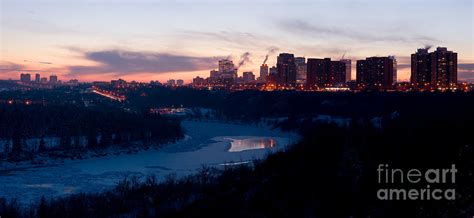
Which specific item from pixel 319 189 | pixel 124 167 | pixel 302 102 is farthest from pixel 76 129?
pixel 319 189

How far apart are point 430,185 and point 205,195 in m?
8.52

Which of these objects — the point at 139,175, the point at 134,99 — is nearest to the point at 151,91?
the point at 134,99

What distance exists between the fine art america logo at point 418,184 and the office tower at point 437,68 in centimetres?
6469

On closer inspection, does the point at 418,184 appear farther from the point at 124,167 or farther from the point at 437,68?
the point at 437,68

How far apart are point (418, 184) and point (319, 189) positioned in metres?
3.27

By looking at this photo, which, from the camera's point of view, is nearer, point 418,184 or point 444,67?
point 418,184

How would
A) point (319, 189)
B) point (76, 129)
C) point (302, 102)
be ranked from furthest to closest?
point (302, 102), point (76, 129), point (319, 189)

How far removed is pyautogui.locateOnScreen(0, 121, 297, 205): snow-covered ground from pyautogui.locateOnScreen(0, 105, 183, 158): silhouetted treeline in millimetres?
3452

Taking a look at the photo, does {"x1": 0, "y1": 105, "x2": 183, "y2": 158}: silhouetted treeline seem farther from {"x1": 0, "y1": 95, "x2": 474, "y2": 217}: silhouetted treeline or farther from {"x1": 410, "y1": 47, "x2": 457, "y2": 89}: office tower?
{"x1": 410, "y1": 47, "x2": 457, "y2": 89}: office tower

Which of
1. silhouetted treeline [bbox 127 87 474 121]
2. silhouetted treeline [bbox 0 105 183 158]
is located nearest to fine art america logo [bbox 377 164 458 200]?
silhouetted treeline [bbox 127 87 474 121]

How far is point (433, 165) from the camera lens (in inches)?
552

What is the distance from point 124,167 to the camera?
31.7 metres

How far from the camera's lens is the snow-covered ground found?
2386cm

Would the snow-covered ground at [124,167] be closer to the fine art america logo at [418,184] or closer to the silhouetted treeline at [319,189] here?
the silhouetted treeline at [319,189]
